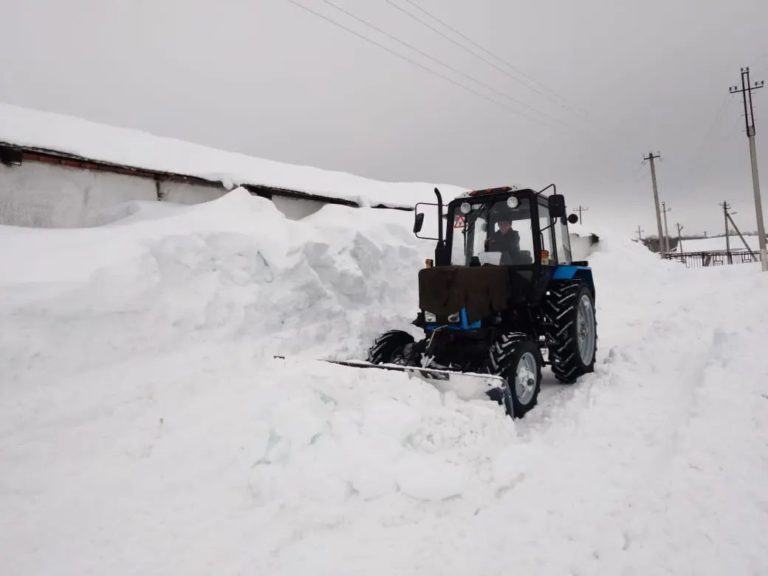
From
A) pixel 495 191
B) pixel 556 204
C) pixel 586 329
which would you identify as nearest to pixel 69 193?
pixel 495 191

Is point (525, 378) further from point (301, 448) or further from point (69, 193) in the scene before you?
point (69, 193)

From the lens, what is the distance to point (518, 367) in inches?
173

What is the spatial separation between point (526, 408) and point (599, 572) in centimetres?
228

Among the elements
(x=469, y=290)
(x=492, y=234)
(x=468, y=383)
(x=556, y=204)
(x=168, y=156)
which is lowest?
(x=468, y=383)

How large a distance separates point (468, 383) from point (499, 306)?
1219mm

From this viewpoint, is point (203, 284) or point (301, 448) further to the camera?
point (203, 284)

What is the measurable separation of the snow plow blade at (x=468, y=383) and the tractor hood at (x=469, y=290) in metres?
0.94

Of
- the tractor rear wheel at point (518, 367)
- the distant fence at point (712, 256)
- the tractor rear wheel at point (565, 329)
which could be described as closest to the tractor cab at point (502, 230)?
the tractor rear wheel at point (565, 329)

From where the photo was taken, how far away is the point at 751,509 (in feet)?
8.49

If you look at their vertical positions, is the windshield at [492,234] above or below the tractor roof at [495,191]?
below

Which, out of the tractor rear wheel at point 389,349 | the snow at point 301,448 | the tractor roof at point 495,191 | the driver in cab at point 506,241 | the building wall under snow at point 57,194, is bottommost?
the snow at point 301,448

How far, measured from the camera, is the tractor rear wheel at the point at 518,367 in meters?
4.24

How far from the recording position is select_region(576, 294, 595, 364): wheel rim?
591cm

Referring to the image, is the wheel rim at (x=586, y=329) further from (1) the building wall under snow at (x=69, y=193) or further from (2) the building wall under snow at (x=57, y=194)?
(2) the building wall under snow at (x=57, y=194)
